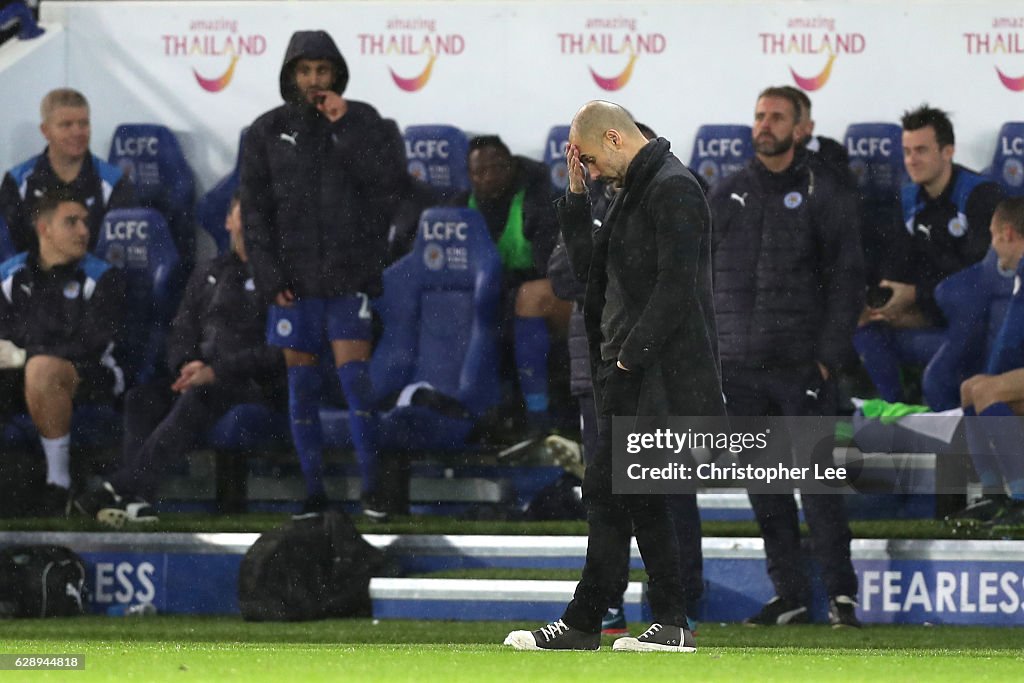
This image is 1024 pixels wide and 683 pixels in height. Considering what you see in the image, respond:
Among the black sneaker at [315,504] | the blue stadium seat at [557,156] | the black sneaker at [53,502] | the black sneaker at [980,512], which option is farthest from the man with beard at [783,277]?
the black sneaker at [53,502]

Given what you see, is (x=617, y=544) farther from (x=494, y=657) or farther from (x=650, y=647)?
(x=494, y=657)

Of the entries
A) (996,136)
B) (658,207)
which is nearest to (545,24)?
(996,136)

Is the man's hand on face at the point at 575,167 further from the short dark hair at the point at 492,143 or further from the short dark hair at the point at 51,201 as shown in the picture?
the short dark hair at the point at 51,201

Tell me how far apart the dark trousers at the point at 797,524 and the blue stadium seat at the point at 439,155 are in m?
2.13

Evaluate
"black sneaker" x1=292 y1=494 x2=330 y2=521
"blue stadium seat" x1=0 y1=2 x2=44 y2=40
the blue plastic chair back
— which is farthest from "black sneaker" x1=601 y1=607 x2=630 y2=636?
"blue stadium seat" x1=0 y1=2 x2=44 y2=40

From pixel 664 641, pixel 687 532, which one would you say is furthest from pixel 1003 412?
pixel 664 641

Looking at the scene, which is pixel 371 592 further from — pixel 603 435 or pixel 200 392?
pixel 603 435

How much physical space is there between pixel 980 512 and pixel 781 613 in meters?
0.97

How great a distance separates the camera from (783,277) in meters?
7.26

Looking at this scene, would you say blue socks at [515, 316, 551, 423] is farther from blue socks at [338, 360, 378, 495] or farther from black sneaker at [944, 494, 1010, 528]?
black sneaker at [944, 494, 1010, 528]

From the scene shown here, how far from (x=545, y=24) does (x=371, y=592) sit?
2866 millimetres

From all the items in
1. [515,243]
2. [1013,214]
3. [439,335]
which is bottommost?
[439,335]

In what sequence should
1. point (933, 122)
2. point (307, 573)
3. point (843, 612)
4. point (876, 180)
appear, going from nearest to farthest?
point (843, 612) < point (307, 573) < point (933, 122) < point (876, 180)

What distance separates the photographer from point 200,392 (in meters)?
8.33
